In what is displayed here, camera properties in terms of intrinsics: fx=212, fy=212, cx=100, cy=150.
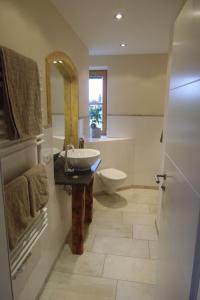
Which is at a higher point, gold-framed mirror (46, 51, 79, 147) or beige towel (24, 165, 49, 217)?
gold-framed mirror (46, 51, 79, 147)

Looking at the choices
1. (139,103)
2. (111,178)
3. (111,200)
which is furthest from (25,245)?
(139,103)

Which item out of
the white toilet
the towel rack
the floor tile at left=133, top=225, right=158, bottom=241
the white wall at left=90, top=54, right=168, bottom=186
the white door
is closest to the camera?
the white door

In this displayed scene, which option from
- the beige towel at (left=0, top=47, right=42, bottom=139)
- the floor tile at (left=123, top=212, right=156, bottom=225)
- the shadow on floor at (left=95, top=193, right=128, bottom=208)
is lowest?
the floor tile at (left=123, top=212, right=156, bottom=225)

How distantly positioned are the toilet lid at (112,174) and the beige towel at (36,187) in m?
1.88

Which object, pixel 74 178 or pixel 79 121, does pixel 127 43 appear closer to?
pixel 79 121

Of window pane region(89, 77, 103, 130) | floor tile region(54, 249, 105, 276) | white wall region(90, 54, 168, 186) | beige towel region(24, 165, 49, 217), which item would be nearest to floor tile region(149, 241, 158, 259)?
floor tile region(54, 249, 105, 276)

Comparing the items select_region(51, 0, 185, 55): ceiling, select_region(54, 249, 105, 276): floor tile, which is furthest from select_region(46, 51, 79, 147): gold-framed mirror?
select_region(54, 249, 105, 276): floor tile

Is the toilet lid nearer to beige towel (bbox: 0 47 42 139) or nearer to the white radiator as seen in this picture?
the white radiator

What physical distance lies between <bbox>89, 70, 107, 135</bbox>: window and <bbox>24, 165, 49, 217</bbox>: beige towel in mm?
2637

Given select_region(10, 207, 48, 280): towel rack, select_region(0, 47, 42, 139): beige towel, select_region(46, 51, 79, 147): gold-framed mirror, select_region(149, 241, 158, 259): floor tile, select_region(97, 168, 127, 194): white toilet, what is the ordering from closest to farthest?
1. select_region(0, 47, 42, 139): beige towel
2. select_region(10, 207, 48, 280): towel rack
3. select_region(149, 241, 158, 259): floor tile
4. select_region(46, 51, 79, 147): gold-framed mirror
5. select_region(97, 168, 127, 194): white toilet

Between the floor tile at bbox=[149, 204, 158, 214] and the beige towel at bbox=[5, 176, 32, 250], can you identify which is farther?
the floor tile at bbox=[149, 204, 158, 214]

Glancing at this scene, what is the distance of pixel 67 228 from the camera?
250cm

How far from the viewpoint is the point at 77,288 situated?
181 centimetres

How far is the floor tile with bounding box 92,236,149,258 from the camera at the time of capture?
2242mm
